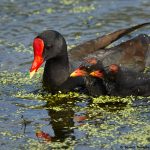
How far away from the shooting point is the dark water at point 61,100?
786 cm

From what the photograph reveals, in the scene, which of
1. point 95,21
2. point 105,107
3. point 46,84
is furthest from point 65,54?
point 95,21

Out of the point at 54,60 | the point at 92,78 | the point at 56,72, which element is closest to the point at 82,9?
the point at 54,60

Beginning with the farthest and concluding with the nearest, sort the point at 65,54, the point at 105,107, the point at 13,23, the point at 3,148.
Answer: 1. the point at 13,23
2. the point at 65,54
3. the point at 105,107
4. the point at 3,148

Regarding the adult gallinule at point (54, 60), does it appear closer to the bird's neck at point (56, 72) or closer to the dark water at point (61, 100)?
the bird's neck at point (56, 72)

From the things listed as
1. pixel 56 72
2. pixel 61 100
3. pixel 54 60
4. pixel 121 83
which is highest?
pixel 54 60

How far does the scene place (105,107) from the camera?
9062 mm

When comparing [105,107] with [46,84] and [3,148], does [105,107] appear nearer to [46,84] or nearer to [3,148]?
[46,84]

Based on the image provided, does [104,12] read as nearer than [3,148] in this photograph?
No

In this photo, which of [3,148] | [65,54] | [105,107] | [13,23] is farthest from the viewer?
[13,23]

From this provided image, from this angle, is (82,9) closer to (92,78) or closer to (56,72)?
(56,72)

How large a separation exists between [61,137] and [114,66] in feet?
5.62

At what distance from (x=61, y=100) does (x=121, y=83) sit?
0.79 metres

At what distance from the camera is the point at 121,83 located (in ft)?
30.8

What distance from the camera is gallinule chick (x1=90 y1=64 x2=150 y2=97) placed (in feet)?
30.6
